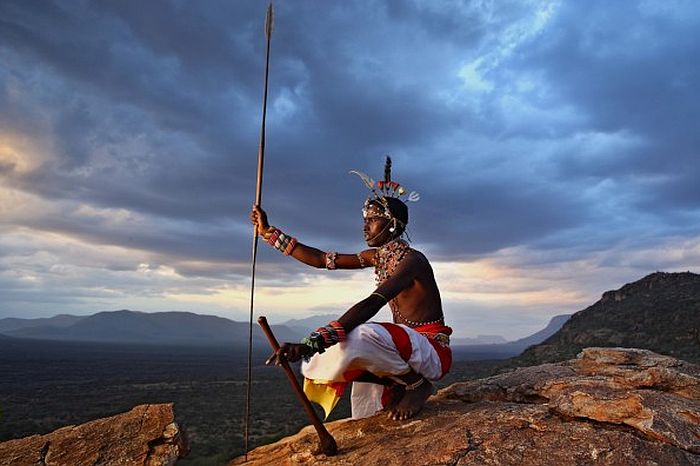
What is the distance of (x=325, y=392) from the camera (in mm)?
4461

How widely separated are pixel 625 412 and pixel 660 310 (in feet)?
132

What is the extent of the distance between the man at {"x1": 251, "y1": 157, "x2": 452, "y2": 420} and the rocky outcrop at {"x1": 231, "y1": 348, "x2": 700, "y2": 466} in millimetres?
334

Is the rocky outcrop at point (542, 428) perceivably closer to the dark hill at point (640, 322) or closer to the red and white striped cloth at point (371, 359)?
the red and white striped cloth at point (371, 359)

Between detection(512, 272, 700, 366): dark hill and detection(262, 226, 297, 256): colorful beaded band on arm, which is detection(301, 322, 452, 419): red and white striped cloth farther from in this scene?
detection(512, 272, 700, 366): dark hill

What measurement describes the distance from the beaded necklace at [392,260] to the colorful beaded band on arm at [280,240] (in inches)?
44.6

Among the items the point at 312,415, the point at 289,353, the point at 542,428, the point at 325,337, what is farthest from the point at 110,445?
the point at 542,428

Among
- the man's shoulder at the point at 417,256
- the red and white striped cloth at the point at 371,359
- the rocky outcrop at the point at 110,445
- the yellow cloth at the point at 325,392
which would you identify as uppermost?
the man's shoulder at the point at 417,256

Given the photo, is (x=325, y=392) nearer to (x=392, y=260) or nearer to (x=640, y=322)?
(x=392, y=260)

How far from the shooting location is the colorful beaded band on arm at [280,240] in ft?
19.7

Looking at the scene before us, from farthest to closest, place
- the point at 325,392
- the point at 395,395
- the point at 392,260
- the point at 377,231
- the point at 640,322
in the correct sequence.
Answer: the point at 640,322 < the point at 377,231 < the point at 392,260 < the point at 395,395 < the point at 325,392

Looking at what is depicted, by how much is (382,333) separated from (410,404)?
3.18 ft

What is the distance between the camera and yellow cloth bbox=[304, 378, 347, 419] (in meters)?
4.42

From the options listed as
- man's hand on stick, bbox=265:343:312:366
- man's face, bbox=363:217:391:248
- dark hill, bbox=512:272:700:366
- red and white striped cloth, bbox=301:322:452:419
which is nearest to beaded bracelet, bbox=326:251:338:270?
man's face, bbox=363:217:391:248

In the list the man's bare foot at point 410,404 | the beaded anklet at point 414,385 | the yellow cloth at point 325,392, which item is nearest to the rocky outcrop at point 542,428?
the man's bare foot at point 410,404
